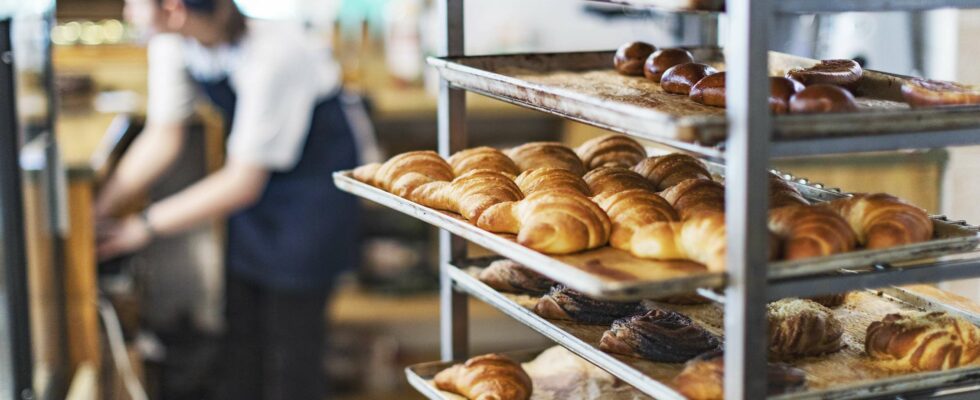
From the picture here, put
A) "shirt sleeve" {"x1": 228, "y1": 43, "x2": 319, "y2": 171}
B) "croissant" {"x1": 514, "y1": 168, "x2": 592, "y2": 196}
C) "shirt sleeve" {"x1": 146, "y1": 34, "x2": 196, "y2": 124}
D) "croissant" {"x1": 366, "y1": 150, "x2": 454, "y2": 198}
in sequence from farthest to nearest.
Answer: "shirt sleeve" {"x1": 146, "y1": 34, "x2": 196, "y2": 124} < "shirt sleeve" {"x1": 228, "y1": 43, "x2": 319, "y2": 171} < "croissant" {"x1": 366, "y1": 150, "x2": 454, "y2": 198} < "croissant" {"x1": 514, "y1": 168, "x2": 592, "y2": 196}

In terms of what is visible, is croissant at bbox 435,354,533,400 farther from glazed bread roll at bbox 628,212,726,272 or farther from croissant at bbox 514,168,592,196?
glazed bread roll at bbox 628,212,726,272

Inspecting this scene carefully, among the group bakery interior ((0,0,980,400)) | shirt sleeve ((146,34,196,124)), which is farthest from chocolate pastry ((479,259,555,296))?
shirt sleeve ((146,34,196,124))

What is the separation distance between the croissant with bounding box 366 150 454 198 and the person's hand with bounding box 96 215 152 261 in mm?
2112

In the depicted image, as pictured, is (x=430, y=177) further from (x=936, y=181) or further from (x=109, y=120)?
(x=109, y=120)

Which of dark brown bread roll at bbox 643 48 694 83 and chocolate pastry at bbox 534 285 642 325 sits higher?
dark brown bread roll at bbox 643 48 694 83

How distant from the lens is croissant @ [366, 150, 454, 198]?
191cm

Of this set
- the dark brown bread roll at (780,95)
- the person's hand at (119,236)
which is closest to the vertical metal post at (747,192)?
the dark brown bread roll at (780,95)

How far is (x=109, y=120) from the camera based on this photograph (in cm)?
414

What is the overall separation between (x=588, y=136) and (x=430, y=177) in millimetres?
2795

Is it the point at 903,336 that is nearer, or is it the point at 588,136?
the point at 903,336

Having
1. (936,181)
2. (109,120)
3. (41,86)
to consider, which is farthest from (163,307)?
(936,181)

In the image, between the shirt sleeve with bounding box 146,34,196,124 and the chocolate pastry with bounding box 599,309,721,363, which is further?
the shirt sleeve with bounding box 146,34,196,124

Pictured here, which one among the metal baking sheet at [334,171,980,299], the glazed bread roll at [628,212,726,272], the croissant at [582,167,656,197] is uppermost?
the croissant at [582,167,656,197]

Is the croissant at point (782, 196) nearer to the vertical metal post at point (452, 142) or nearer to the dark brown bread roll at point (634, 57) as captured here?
the dark brown bread roll at point (634, 57)
